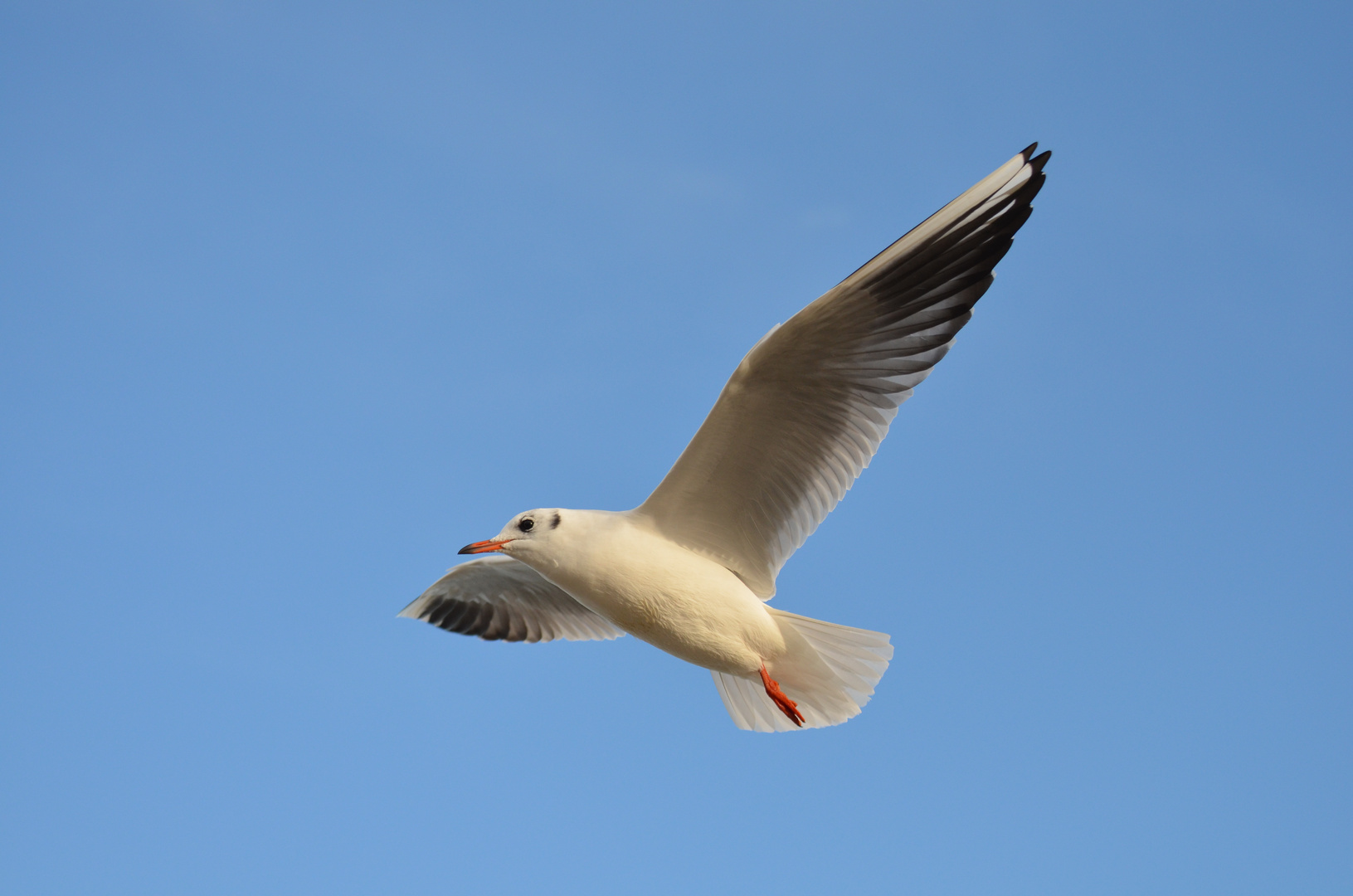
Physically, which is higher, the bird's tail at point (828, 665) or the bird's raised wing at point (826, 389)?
the bird's raised wing at point (826, 389)

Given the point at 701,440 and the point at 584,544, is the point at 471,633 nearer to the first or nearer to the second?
the point at 584,544

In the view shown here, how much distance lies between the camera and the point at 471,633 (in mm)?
6262

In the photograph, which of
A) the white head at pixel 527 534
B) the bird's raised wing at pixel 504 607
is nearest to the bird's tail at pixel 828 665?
the white head at pixel 527 534

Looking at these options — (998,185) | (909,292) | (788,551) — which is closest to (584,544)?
(788,551)

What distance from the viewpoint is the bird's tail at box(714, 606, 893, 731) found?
476cm

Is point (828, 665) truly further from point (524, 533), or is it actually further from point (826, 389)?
point (524, 533)

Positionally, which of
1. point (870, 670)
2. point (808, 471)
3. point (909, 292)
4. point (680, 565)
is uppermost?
point (909, 292)

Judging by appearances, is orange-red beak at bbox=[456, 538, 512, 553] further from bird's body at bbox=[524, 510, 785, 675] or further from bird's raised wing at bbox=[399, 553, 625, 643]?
bird's raised wing at bbox=[399, 553, 625, 643]

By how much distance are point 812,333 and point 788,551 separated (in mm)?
1060

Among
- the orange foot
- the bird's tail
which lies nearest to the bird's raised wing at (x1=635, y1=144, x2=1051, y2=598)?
the bird's tail

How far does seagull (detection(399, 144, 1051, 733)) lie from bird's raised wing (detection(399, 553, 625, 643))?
3.96 ft

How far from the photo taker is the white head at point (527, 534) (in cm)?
473

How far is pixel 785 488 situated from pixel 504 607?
218 centimetres

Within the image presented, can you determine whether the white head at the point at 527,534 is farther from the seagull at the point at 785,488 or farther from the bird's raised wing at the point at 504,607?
the bird's raised wing at the point at 504,607
